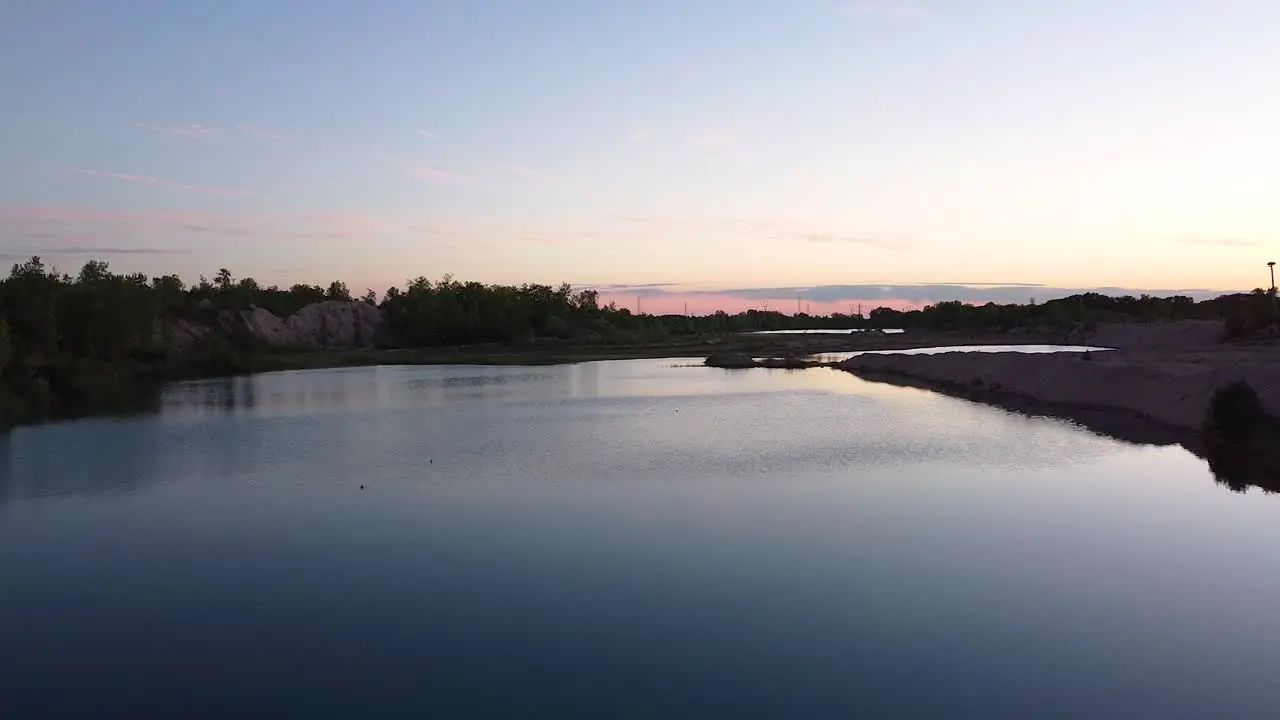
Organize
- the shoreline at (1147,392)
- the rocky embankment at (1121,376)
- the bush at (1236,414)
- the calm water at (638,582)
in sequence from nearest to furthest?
the calm water at (638,582) < the shoreline at (1147,392) < the bush at (1236,414) < the rocky embankment at (1121,376)

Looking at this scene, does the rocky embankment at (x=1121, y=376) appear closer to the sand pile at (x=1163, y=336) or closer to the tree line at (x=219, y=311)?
the sand pile at (x=1163, y=336)

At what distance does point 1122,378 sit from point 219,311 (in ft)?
277

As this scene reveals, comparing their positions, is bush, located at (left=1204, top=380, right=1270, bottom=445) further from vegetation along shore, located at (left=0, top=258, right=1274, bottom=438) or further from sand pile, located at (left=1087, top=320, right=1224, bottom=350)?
sand pile, located at (left=1087, top=320, right=1224, bottom=350)

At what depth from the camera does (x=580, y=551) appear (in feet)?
43.3

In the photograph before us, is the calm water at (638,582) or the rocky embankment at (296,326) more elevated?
the rocky embankment at (296,326)

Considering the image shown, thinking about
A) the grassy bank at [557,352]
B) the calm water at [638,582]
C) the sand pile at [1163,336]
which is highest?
the sand pile at [1163,336]

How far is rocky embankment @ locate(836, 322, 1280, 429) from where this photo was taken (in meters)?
27.0

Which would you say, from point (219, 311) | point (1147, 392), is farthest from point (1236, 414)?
point (219, 311)

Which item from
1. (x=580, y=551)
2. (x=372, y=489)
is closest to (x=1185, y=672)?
(x=580, y=551)

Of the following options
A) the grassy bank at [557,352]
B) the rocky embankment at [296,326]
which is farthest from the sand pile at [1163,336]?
the rocky embankment at [296,326]

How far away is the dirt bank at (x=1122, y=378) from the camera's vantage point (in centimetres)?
2688

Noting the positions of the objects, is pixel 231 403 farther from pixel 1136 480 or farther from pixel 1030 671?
pixel 1030 671

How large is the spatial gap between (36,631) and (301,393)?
37105mm

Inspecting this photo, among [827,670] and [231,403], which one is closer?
[827,670]
